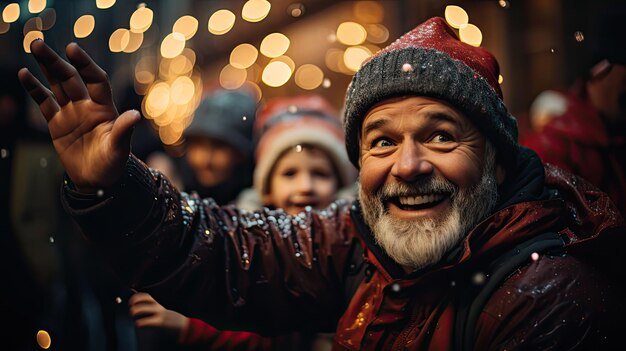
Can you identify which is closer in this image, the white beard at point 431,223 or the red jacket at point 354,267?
the red jacket at point 354,267

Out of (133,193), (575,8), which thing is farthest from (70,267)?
(575,8)

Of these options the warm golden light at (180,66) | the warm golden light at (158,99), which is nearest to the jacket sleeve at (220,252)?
the warm golden light at (180,66)

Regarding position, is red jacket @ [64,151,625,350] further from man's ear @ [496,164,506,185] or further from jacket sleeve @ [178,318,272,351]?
jacket sleeve @ [178,318,272,351]

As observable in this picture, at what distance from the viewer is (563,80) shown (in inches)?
263

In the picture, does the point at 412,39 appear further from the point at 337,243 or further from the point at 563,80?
the point at 563,80

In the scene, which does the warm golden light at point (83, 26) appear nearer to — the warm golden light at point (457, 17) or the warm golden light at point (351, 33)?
the warm golden light at point (457, 17)

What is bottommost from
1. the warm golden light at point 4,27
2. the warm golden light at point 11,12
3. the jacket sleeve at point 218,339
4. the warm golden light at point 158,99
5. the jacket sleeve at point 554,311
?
the warm golden light at point 158,99

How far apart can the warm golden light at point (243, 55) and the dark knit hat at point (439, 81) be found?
8562 millimetres

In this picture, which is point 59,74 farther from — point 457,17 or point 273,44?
point 273,44

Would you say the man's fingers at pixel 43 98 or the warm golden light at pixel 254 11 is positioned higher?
the man's fingers at pixel 43 98

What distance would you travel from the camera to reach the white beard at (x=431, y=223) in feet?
7.34

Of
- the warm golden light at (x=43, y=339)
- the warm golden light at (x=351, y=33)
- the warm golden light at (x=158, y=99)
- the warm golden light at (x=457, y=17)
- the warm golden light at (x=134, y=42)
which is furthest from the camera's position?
the warm golden light at (x=158, y=99)

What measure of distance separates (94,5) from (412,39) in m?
2.68

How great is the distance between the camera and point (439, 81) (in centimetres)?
224
